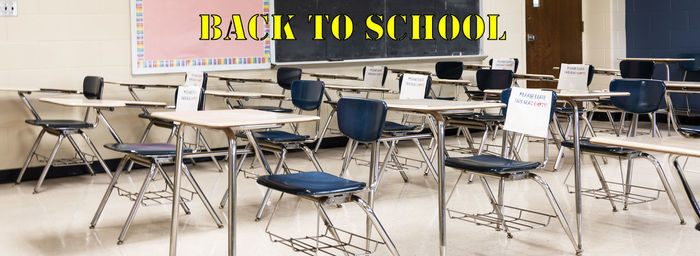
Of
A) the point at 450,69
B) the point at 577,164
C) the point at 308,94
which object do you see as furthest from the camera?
the point at 450,69

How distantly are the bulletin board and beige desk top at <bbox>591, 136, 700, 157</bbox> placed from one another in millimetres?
4870

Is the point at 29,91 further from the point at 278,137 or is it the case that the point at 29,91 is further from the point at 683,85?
the point at 683,85

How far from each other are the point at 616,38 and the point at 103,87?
6.91 metres

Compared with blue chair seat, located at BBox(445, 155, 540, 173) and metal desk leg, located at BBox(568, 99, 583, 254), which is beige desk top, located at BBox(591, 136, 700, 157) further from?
metal desk leg, located at BBox(568, 99, 583, 254)

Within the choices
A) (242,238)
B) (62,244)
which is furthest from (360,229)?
(62,244)

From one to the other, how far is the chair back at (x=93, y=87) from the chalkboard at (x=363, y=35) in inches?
76.0

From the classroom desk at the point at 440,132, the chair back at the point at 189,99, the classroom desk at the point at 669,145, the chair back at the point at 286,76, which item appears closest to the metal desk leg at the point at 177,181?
the classroom desk at the point at 440,132

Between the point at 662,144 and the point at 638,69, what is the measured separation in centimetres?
604

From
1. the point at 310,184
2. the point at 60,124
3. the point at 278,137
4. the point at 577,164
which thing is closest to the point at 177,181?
the point at 310,184

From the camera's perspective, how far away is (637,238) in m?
3.96

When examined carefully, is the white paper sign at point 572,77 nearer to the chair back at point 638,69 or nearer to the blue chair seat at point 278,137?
the chair back at point 638,69

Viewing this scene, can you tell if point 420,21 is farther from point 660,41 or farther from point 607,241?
point 607,241

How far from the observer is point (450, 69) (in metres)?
8.05

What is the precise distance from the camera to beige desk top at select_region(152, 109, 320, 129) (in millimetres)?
3006
